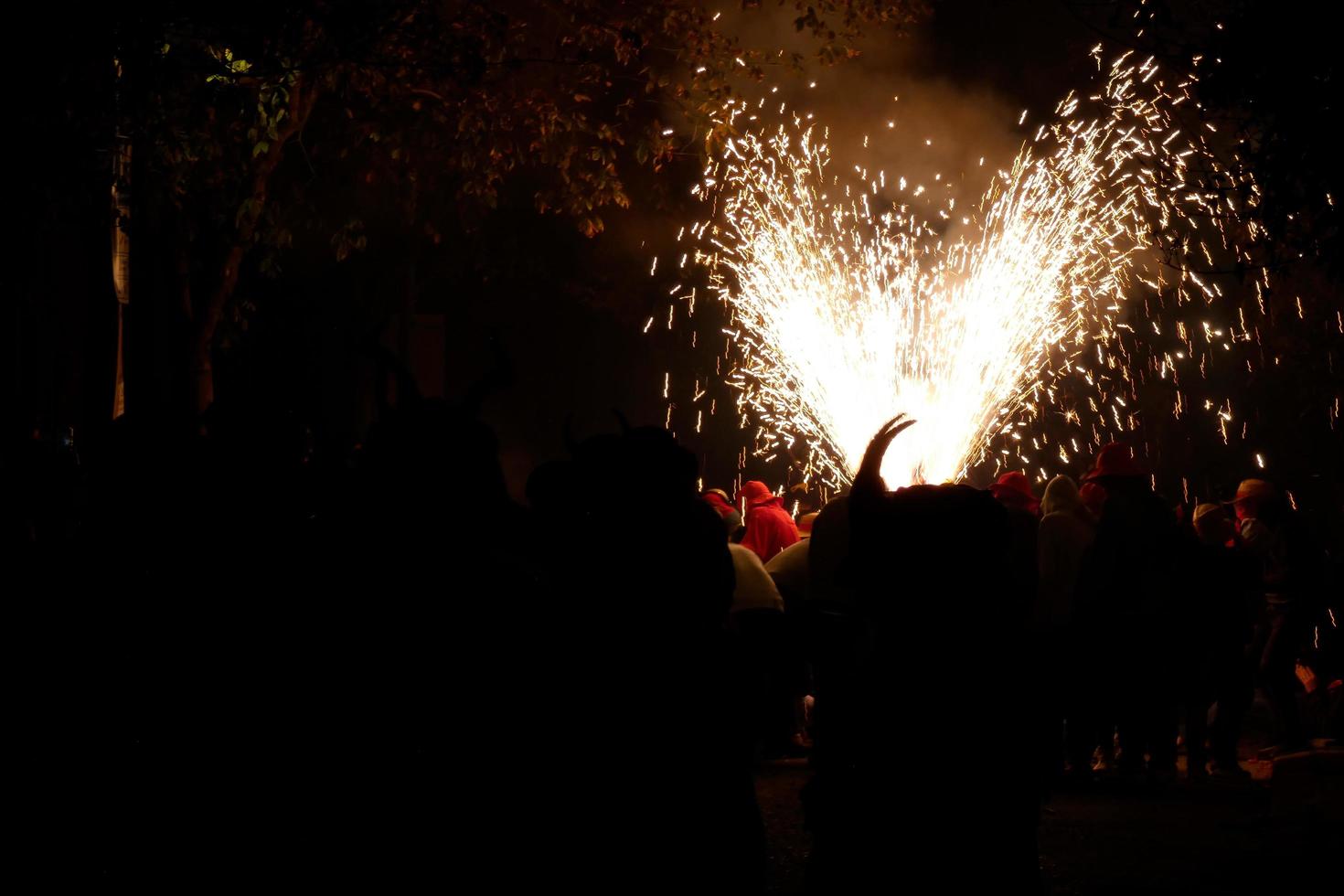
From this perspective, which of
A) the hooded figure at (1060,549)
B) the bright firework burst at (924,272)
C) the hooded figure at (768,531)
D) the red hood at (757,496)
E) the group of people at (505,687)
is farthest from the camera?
the bright firework burst at (924,272)

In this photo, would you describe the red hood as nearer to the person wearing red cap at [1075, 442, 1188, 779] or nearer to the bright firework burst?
the person wearing red cap at [1075, 442, 1188, 779]

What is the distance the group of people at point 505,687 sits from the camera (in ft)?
9.88

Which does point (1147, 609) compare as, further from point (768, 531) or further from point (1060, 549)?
point (768, 531)

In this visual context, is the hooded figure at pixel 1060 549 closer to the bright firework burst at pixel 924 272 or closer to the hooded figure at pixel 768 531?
the hooded figure at pixel 768 531

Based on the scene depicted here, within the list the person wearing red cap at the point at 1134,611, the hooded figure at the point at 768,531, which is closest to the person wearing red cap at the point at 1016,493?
the person wearing red cap at the point at 1134,611

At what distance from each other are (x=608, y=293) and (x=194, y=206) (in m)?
12.9

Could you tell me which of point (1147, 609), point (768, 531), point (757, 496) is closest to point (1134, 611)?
point (1147, 609)

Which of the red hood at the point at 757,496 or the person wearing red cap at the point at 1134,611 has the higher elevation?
the red hood at the point at 757,496

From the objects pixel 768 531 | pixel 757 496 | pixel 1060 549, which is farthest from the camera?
pixel 757 496

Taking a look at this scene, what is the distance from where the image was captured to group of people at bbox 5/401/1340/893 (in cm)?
301

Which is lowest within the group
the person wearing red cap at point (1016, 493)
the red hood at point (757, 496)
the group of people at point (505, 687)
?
the group of people at point (505, 687)

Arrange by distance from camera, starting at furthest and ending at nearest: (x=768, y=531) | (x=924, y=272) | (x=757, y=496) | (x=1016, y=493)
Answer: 1. (x=924, y=272)
2. (x=757, y=496)
3. (x=768, y=531)
4. (x=1016, y=493)

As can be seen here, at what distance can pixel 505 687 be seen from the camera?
3.04 meters

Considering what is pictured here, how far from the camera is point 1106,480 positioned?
8.33m
